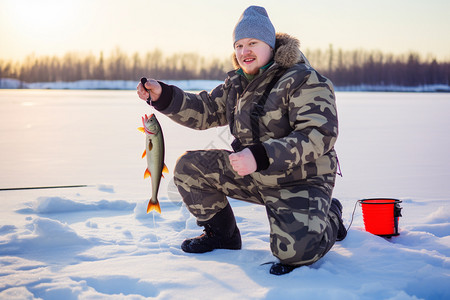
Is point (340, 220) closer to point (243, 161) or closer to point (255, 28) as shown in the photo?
point (243, 161)

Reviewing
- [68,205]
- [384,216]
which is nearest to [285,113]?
[384,216]

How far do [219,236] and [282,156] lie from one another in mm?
841

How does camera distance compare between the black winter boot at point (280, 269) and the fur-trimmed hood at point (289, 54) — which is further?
the fur-trimmed hood at point (289, 54)

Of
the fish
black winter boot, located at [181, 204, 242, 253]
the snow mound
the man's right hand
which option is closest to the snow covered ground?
the snow mound

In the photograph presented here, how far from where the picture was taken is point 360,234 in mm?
3486

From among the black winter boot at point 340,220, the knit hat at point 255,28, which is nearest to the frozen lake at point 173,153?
the black winter boot at point 340,220

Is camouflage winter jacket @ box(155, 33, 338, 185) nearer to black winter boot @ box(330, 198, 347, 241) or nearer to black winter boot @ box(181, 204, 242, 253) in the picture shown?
black winter boot @ box(330, 198, 347, 241)

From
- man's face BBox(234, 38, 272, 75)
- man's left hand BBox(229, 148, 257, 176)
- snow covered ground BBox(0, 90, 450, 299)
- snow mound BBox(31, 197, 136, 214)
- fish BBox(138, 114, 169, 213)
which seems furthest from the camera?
snow mound BBox(31, 197, 136, 214)

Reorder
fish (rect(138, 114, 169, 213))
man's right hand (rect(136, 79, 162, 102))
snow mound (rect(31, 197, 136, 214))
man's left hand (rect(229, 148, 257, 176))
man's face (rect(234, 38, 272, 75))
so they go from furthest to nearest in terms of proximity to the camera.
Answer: snow mound (rect(31, 197, 136, 214)) < man's right hand (rect(136, 79, 162, 102)) < man's face (rect(234, 38, 272, 75)) < fish (rect(138, 114, 169, 213)) < man's left hand (rect(229, 148, 257, 176))

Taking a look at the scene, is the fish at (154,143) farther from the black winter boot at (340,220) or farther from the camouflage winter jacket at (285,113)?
the black winter boot at (340,220)

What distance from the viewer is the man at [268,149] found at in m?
2.85

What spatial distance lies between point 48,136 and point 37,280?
32.7ft

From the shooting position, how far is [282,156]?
112 inches

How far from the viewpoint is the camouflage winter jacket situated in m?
2.86
